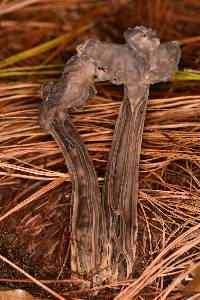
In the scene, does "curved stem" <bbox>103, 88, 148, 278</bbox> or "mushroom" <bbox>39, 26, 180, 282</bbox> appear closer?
"mushroom" <bbox>39, 26, 180, 282</bbox>

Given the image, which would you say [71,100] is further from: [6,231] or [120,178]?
[6,231]

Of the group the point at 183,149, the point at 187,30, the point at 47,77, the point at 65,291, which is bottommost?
the point at 65,291

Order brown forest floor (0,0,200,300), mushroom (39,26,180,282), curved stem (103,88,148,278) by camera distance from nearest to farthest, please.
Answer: mushroom (39,26,180,282), curved stem (103,88,148,278), brown forest floor (0,0,200,300)

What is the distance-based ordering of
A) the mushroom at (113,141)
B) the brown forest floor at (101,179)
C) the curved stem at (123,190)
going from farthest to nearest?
the brown forest floor at (101,179)
the curved stem at (123,190)
the mushroom at (113,141)

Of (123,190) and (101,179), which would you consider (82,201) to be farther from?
(101,179)

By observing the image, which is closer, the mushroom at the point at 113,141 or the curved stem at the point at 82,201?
the mushroom at the point at 113,141

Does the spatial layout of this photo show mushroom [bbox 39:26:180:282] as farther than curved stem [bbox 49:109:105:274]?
No

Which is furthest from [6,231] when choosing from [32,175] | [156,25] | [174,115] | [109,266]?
[156,25]

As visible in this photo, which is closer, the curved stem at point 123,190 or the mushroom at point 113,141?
the mushroom at point 113,141

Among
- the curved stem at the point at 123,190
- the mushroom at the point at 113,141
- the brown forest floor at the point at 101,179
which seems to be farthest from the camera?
the brown forest floor at the point at 101,179

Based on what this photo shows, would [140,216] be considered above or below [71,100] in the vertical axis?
below

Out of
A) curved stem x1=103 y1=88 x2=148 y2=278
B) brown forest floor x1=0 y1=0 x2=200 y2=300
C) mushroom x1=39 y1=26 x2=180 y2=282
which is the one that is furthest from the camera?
brown forest floor x1=0 y1=0 x2=200 y2=300
